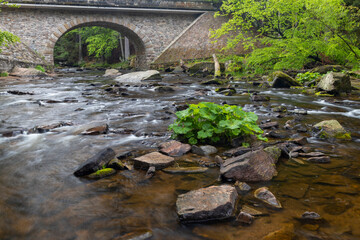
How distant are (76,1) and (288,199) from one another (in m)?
21.3

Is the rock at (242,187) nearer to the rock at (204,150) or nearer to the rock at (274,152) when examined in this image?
the rock at (274,152)

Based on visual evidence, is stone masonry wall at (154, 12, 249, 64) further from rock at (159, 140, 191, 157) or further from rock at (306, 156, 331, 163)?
rock at (306, 156, 331, 163)

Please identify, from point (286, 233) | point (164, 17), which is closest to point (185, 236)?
point (286, 233)

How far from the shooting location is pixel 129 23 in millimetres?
21594

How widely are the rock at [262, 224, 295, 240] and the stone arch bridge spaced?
18.6m

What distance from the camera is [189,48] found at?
23.0 meters

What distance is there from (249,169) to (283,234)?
760 millimetres

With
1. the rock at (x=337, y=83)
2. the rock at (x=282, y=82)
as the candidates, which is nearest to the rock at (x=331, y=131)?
the rock at (x=337, y=83)

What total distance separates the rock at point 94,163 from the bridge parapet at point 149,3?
65.2 ft

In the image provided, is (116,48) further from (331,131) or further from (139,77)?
(331,131)

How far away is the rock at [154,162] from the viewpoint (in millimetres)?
2516

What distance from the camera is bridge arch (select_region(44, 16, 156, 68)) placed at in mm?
20172

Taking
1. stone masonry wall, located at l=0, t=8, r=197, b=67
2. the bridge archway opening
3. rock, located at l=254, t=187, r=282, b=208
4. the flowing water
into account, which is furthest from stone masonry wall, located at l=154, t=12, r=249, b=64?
rock, located at l=254, t=187, r=282, b=208

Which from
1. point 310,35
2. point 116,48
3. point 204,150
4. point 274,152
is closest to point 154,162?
point 204,150
